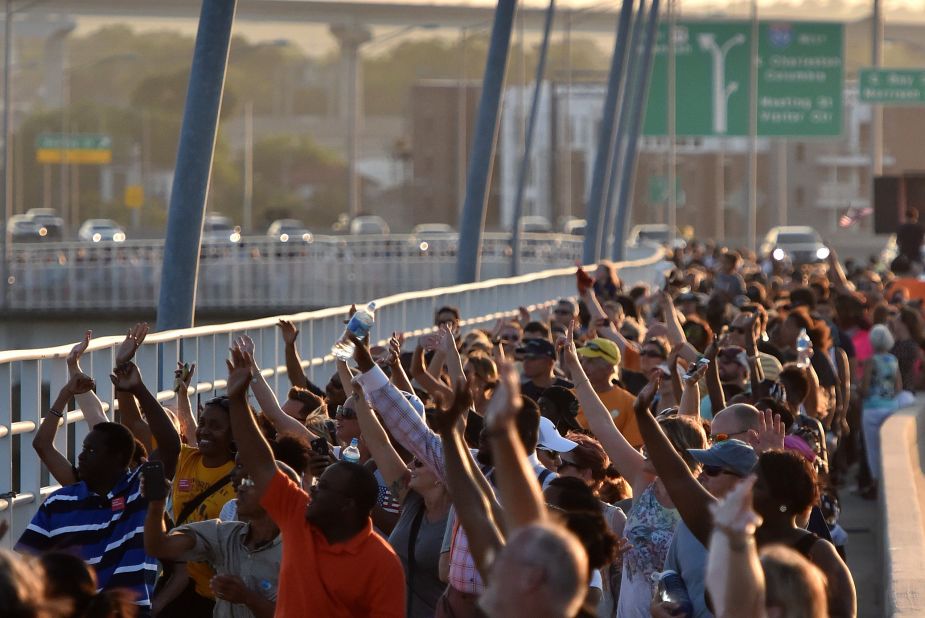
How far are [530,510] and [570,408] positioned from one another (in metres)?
4.28

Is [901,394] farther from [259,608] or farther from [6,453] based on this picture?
[259,608]

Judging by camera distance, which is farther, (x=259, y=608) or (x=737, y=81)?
(x=737, y=81)

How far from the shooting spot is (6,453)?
9148 millimetres

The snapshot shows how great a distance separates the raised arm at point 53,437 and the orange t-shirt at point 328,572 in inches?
83.4

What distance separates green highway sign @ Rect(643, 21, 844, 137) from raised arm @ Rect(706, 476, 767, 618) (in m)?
45.9

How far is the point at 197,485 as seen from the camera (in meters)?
7.75

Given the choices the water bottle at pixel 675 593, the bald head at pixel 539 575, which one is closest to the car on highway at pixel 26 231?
the water bottle at pixel 675 593

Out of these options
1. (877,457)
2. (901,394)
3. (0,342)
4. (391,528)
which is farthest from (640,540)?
(0,342)

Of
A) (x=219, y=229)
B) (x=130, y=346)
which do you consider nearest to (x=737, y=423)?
(x=130, y=346)

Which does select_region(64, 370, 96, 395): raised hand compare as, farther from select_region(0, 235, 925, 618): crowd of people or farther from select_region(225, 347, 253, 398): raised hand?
select_region(225, 347, 253, 398): raised hand

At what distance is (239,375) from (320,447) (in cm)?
111

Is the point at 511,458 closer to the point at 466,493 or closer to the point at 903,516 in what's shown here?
the point at 466,493

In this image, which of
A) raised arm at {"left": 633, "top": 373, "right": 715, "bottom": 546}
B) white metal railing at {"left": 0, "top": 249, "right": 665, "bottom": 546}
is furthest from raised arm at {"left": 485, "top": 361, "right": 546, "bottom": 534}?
white metal railing at {"left": 0, "top": 249, "right": 665, "bottom": 546}

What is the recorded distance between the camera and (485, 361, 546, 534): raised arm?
4645 mm
